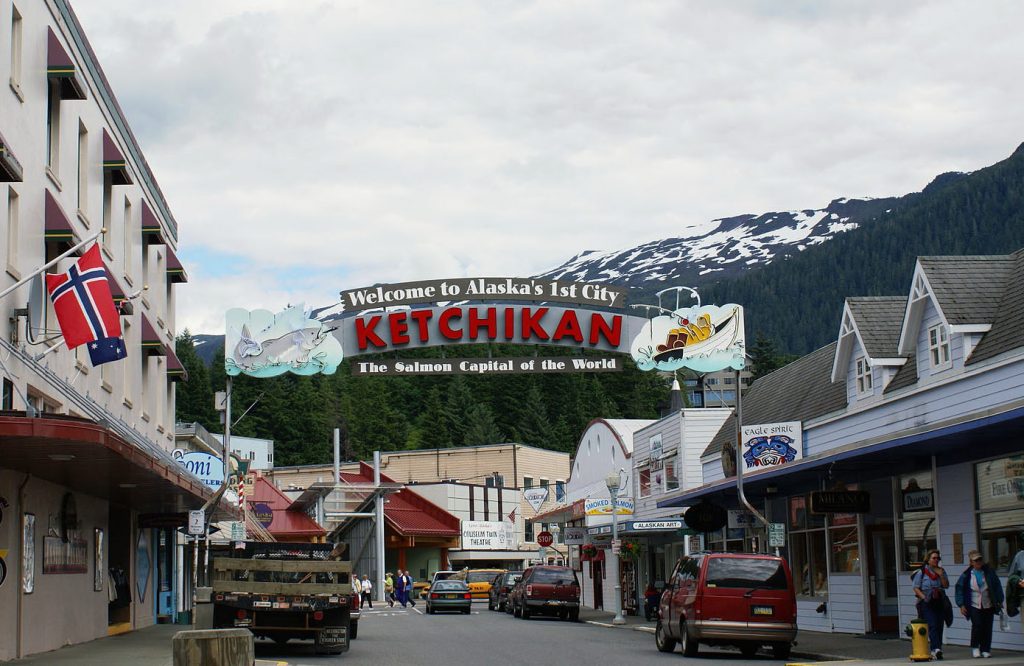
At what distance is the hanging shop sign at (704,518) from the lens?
3444cm

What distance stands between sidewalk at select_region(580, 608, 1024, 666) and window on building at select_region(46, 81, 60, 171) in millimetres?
15542

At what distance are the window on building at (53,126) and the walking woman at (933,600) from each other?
16165 mm

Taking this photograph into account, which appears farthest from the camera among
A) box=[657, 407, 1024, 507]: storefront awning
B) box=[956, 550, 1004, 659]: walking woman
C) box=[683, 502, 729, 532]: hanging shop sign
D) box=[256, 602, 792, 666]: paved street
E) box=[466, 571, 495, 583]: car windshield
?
box=[466, 571, 495, 583]: car windshield

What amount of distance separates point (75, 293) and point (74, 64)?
594cm

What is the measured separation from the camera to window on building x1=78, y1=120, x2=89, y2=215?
84.9ft

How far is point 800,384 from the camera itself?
1412 inches

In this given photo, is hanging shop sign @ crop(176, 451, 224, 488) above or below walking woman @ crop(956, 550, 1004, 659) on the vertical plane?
above

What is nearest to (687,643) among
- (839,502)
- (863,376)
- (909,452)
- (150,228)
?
(909,452)

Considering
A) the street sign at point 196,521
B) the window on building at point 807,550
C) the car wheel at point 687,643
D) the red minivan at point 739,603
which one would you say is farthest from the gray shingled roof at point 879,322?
the street sign at point 196,521

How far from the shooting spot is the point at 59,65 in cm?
2297

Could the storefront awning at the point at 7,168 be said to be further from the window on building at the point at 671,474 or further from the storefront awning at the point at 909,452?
Answer: the window on building at the point at 671,474

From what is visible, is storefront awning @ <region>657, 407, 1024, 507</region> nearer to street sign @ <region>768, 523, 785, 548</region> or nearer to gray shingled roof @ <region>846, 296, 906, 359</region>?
street sign @ <region>768, 523, 785, 548</region>

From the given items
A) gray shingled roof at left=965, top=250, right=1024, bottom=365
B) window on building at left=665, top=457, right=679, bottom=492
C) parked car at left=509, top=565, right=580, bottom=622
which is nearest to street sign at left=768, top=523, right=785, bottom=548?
gray shingled roof at left=965, top=250, right=1024, bottom=365

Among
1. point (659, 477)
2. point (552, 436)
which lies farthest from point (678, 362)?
point (552, 436)
